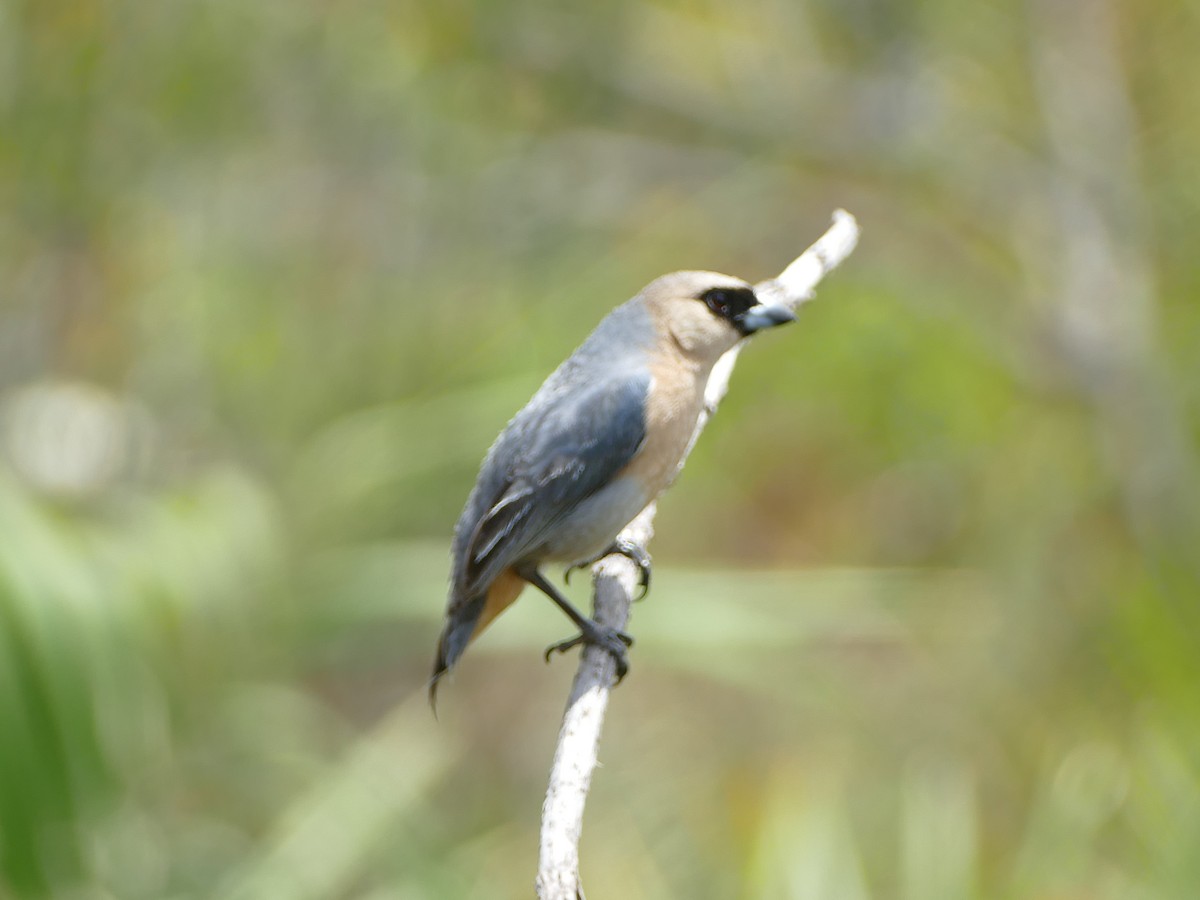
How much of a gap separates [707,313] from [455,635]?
94cm

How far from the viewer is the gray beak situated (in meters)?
3.28

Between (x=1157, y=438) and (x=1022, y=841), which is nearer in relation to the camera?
(x=1022, y=841)

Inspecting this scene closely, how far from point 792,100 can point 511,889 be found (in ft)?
13.9

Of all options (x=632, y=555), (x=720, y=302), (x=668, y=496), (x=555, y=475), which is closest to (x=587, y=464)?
(x=555, y=475)

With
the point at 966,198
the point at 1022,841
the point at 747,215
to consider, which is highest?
the point at 747,215

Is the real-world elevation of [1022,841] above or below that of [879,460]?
below

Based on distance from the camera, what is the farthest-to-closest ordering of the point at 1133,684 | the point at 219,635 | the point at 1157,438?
the point at 1157,438 → the point at 1133,684 → the point at 219,635

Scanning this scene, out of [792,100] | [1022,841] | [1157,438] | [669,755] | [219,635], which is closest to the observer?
[219,635]

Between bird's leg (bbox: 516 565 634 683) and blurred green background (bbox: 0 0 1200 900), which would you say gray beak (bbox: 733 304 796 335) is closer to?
bird's leg (bbox: 516 565 634 683)

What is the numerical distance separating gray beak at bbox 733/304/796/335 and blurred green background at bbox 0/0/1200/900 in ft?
4.00

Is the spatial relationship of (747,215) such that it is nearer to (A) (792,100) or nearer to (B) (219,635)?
(A) (792,100)

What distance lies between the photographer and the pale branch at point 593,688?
2.09 m

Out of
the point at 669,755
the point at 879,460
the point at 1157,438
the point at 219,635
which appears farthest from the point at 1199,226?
the point at 219,635

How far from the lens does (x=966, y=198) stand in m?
7.50
